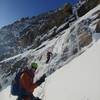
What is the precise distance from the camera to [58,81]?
8.77 ft

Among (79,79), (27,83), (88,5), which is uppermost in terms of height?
(88,5)

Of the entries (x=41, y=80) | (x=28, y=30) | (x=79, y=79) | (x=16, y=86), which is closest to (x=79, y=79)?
(x=79, y=79)

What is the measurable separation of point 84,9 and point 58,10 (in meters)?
0.23

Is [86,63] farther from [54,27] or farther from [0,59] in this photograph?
[0,59]

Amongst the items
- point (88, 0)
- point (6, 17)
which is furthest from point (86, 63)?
point (6, 17)

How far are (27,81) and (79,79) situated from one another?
1.34ft

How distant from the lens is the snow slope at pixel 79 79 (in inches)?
95.0

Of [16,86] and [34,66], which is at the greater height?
[34,66]

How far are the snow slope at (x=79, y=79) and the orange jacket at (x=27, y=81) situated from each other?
15 cm

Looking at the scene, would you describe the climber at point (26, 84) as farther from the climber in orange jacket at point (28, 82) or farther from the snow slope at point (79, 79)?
the snow slope at point (79, 79)

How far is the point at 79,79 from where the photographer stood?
2510mm

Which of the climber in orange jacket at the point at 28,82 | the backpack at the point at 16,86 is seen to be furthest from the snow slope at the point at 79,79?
the backpack at the point at 16,86

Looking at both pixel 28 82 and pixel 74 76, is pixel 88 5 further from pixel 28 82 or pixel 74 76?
pixel 28 82

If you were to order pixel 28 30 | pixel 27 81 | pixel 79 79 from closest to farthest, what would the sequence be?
pixel 79 79
pixel 27 81
pixel 28 30
